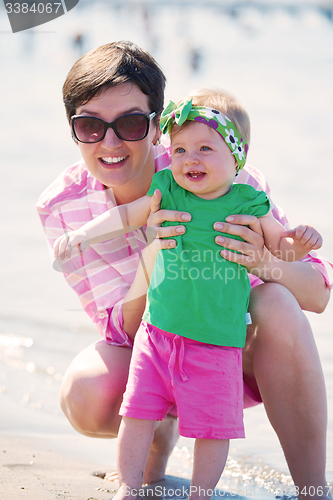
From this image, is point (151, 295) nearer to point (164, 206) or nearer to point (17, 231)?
Result: point (164, 206)

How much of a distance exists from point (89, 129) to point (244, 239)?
0.76 m

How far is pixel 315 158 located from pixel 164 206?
24.6ft

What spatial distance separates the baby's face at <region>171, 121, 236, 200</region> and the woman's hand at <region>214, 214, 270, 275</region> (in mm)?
130

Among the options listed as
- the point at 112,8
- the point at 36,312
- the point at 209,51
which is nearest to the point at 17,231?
the point at 36,312

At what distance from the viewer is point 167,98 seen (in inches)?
294

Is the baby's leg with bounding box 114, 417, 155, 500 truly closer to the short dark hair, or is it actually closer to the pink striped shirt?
the pink striped shirt

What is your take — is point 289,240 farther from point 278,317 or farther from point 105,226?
point 105,226

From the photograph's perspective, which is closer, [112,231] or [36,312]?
[112,231]

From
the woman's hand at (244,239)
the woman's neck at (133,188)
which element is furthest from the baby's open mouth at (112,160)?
the woman's hand at (244,239)

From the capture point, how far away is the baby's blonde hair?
1.86 metres

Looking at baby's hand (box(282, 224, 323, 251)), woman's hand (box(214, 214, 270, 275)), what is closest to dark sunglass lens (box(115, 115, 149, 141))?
woman's hand (box(214, 214, 270, 275))

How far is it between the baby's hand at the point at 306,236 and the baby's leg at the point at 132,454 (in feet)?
2.45

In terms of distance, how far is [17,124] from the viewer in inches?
501

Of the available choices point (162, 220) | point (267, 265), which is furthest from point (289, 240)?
→ point (162, 220)
